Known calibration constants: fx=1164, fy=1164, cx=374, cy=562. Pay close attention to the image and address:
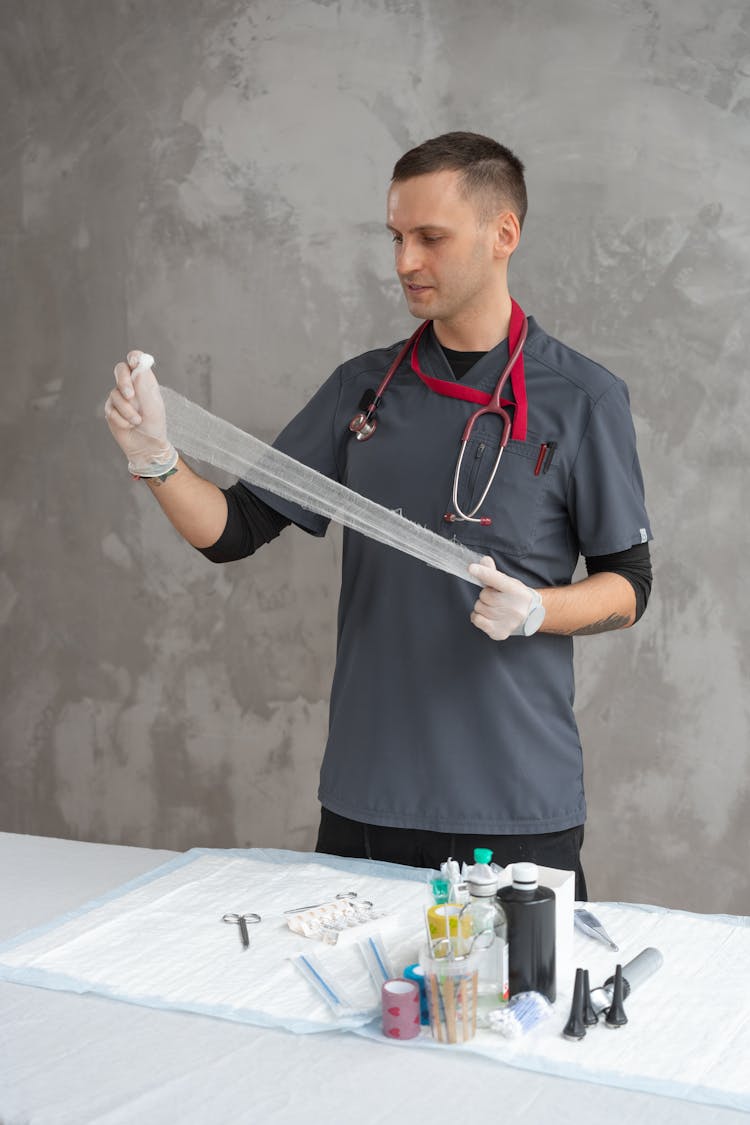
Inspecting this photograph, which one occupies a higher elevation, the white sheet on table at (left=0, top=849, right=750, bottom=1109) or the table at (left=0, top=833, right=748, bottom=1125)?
the white sheet on table at (left=0, top=849, right=750, bottom=1109)

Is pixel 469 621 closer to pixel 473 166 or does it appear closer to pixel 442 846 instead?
pixel 442 846

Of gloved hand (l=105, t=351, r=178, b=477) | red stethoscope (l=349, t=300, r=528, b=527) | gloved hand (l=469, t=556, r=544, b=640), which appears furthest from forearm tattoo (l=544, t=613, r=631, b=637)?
gloved hand (l=105, t=351, r=178, b=477)

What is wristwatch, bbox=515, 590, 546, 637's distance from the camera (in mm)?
1857

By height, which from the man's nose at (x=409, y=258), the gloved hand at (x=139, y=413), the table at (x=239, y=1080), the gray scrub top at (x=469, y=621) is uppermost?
the man's nose at (x=409, y=258)

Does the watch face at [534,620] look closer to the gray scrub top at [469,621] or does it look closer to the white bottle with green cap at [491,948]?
the gray scrub top at [469,621]

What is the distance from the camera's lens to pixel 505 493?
2.05 m

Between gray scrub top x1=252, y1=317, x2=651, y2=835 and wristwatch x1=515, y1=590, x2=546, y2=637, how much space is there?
0.48 ft

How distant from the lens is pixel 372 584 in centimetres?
212

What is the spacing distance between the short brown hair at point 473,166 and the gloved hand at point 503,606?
0.70 metres

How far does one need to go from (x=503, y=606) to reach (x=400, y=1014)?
2.25 ft

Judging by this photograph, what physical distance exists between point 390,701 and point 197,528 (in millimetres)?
480

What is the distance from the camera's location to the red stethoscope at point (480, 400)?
6.71 feet

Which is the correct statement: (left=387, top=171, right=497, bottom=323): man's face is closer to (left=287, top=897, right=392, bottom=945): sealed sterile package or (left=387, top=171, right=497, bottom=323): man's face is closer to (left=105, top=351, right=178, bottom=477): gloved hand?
(left=105, top=351, right=178, bottom=477): gloved hand

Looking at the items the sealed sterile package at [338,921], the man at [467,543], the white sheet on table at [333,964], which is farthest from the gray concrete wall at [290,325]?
the sealed sterile package at [338,921]
